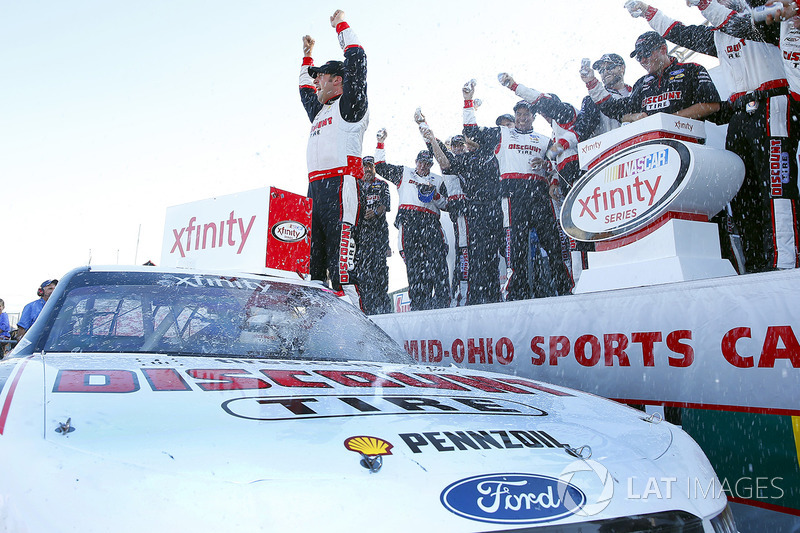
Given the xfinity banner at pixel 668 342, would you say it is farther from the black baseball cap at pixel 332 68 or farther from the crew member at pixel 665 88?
the black baseball cap at pixel 332 68

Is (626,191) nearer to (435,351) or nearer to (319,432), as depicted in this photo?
(435,351)

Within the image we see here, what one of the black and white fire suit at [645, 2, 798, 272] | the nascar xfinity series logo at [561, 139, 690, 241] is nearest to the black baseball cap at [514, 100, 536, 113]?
the nascar xfinity series logo at [561, 139, 690, 241]

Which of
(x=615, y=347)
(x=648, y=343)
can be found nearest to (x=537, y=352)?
(x=615, y=347)

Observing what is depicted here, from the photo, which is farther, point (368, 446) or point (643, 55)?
point (643, 55)

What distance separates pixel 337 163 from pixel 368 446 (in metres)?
3.64

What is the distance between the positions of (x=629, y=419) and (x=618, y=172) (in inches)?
108

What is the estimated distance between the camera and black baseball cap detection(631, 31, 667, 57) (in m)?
4.57

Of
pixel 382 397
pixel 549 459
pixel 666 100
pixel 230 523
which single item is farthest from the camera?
pixel 666 100

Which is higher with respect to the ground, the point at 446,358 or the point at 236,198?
the point at 236,198

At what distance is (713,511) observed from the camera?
1363 millimetres

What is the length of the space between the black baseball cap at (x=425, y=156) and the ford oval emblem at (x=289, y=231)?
136 inches

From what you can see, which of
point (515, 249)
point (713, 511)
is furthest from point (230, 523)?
point (515, 249)

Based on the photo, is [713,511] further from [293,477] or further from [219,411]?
[219,411]

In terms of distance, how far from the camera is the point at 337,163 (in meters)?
4.62
